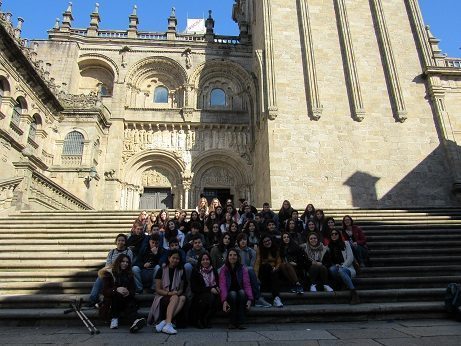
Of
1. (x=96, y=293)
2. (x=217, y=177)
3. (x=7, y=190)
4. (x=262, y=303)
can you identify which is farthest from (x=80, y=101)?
(x=262, y=303)

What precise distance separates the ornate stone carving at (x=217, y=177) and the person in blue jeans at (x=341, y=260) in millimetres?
15874

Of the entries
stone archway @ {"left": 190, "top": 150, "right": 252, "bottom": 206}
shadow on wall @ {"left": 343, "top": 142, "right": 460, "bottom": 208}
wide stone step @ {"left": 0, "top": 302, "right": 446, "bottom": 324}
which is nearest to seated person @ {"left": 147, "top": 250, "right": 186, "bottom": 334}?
wide stone step @ {"left": 0, "top": 302, "right": 446, "bottom": 324}

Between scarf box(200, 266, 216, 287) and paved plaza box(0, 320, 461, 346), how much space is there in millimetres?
749

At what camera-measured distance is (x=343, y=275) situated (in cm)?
623

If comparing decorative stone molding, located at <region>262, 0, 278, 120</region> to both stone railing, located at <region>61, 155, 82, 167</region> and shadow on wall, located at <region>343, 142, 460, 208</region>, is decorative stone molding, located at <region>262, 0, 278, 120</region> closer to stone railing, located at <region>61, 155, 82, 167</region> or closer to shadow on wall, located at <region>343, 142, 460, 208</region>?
shadow on wall, located at <region>343, 142, 460, 208</region>

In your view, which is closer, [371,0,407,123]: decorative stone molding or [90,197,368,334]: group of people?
[90,197,368,334]: group of people

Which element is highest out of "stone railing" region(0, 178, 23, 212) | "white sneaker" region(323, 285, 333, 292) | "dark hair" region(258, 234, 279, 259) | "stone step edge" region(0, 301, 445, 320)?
"stone railing" region(0, 178, 23, 212)

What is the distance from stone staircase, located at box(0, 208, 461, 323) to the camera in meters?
5.55

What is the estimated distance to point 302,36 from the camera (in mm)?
18188

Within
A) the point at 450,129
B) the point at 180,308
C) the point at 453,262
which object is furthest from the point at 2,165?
the point at 450,129

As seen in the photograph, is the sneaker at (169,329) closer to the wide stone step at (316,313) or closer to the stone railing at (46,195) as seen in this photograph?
the wide stone step at (316,313)

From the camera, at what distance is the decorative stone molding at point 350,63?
55.1 feet

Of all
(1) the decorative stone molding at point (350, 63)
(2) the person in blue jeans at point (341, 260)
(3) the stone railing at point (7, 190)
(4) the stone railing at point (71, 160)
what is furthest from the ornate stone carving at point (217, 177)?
(2) the person in blue jeans at point (341, 260)

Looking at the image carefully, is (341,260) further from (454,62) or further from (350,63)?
(454,62)
